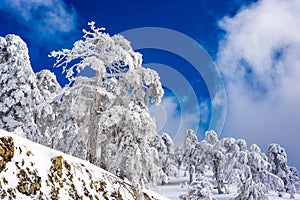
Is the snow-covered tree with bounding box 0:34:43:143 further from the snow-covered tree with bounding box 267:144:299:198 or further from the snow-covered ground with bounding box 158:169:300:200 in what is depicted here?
the snow-covered tree with bounding box 267:144:299:198

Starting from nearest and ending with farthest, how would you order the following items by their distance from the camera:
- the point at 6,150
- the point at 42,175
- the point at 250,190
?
the point at 6,150 → the point at 42,175 → the point at 250,190

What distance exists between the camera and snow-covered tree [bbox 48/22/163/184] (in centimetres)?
1689

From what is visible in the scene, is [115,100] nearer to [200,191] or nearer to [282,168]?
[200,191]

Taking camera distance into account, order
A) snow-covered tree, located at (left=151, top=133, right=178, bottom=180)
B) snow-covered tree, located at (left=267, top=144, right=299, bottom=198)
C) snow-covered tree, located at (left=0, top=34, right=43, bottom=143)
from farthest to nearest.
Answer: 1. snow-covered tree, located at (left=151, top=133, right=178, bottom=180)
2. snow-covered tree, located at (left=267, top=144, right=299, bottom=198)
3. snow-covered tree, located at (left=0, top=34, right=43, bottom=143)

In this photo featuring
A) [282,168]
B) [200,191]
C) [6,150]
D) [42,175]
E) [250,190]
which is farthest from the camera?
[282,168]

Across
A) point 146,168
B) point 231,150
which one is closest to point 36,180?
point 146,168

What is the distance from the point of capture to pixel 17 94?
76.2 ft

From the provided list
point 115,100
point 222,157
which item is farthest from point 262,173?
point 115,100

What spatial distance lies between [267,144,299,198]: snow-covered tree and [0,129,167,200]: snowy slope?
138 ft

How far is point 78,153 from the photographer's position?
24.0 metres

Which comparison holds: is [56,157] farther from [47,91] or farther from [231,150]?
[231,150]

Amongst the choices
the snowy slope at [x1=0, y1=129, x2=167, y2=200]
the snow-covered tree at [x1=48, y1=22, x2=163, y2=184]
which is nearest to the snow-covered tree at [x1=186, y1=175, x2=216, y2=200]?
the snow-covered tree at [x1=48, y1=22, x2=163, y2=184]

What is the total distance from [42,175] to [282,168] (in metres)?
46.4

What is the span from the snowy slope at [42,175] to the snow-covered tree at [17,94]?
46.6ft
